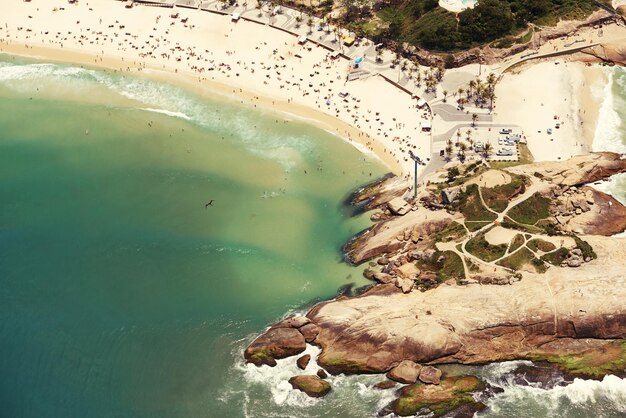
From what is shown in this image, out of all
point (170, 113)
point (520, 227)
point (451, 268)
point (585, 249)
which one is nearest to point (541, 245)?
point (520, 227)

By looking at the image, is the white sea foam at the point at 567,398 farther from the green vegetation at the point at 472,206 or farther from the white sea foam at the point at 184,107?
the white sea foam at the point at 184,107

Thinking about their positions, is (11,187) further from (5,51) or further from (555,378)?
(555,378)

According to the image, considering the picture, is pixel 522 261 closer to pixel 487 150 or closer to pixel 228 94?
pixel 487 150

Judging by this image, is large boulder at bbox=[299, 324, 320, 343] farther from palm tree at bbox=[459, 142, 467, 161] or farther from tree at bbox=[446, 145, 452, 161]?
palm tree at bbox=[459, 142, 467, 161]

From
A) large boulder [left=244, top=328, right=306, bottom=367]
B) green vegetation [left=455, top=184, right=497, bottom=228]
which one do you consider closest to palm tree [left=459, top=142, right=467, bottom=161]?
green vegetation [left=455, top=184, right=497, bottom=228]

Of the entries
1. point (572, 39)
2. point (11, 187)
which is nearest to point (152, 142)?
point (11, 187)

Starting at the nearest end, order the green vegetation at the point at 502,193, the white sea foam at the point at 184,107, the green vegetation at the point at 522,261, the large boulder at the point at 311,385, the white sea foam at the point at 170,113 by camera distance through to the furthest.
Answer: the large boulder at the point at 311,385, the green vegetation at the point at 522,261, the green vegetation at the point at 502,193, the white sea foam at the point at 184,107, the white sea foam at the point at 170,113

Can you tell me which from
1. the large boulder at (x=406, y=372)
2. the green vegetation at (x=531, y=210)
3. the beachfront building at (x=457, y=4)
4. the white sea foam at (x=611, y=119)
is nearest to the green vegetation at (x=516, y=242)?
the green vegetation at (x=531, y=210)
